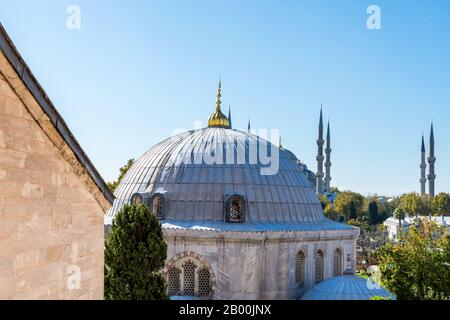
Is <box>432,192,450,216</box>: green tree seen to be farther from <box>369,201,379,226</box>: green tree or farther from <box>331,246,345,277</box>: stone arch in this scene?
<box>331,246,345,277</box>: stone arch

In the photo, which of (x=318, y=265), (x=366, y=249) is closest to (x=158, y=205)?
(x=318, y=265)

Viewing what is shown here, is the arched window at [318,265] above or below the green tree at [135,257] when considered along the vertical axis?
below

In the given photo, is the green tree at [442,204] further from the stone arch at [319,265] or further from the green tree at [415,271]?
the stone arch at [319,265]

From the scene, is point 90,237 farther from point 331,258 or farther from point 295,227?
point 331,258

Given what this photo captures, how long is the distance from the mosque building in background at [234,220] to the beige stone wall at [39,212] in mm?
9494

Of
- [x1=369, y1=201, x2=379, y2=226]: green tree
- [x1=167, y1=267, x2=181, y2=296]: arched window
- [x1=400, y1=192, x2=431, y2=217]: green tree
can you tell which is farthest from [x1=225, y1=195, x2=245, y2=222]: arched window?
[x1=400, y1=192, x2=431, y2=217]: green tree

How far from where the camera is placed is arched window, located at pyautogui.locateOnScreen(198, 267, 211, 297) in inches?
581

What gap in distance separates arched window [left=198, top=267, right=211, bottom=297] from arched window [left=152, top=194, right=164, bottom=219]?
2.62m

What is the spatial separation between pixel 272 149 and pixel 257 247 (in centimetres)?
547

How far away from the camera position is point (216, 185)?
648 inches

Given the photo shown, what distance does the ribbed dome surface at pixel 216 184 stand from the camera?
16.2 meters

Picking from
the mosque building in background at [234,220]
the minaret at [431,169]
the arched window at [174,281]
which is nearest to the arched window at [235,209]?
the mosque building in background at [234,220]
